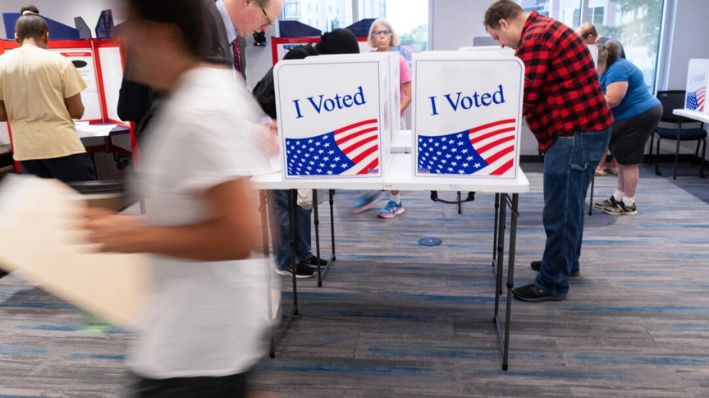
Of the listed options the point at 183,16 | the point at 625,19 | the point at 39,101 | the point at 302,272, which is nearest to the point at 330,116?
the point at 183,16

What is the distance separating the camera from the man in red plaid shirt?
237 cm

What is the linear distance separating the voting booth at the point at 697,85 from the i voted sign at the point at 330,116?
13.1 ft

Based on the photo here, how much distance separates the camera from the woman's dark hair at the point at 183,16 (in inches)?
31.1

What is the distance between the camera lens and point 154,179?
2.76 feet

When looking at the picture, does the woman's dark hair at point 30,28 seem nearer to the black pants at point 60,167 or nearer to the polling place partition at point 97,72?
the black pants at point 60,167

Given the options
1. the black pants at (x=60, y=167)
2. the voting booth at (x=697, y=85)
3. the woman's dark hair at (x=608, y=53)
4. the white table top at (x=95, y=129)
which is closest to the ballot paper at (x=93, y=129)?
the white table top at (x=95, y=129)

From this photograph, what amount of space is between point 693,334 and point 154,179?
244cm

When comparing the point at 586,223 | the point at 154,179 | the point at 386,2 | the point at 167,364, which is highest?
the point at 386,2

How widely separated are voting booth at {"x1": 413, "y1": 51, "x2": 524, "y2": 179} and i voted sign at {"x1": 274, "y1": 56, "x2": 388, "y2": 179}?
153 millimetres

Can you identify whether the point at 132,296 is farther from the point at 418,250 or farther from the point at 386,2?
the point at 386,2

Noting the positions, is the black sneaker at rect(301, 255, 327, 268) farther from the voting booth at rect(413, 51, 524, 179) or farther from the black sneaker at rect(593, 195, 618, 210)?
the black sneaker at rect(593, 195, 618, 210)

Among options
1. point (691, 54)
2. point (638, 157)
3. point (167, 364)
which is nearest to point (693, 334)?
point (638, 157)

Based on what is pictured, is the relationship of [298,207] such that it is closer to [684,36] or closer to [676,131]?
[676,131]

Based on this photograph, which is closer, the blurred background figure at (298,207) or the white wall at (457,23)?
the blurred background figure at (298,207)
